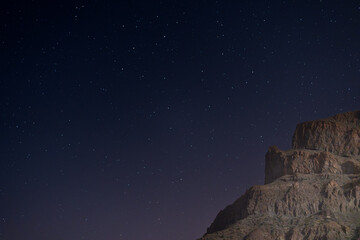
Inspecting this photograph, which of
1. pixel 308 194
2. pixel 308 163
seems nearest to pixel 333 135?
pixel 308 163

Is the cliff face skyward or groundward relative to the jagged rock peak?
groundward

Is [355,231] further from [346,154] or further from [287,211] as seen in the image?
[346,154]

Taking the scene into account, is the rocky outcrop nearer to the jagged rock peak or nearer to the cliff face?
the cliff face

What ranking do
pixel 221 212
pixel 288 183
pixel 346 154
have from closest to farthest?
pixel 288 183 → pixel 346 154 → pixel 221 212

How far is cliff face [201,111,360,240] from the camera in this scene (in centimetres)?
8400

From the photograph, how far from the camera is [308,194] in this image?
94062 millimetres

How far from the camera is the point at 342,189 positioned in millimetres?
93125

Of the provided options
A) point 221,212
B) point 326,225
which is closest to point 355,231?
point 326,225

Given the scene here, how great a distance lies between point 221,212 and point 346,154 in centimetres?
4026

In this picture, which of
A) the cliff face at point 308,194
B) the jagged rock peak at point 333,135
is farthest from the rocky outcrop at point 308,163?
the jagged rock peak at point 333,135

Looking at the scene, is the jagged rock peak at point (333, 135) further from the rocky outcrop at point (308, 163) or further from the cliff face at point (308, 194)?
the rocky outcrop at point (308, 163)

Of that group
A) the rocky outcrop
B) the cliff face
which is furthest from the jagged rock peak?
the rocky outcrop

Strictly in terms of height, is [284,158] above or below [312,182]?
above

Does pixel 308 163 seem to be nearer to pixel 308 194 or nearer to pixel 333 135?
pixel 308 194
